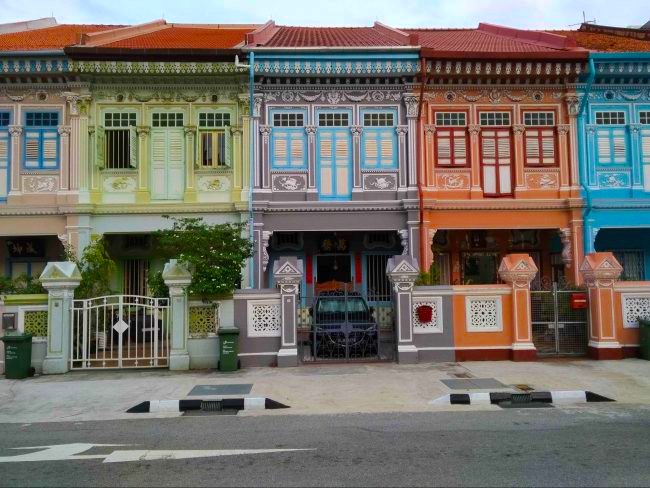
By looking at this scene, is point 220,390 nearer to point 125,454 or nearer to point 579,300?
point 125,454

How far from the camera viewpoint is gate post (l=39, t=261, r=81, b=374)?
11.4 metres

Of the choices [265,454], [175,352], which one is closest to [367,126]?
[175,352]

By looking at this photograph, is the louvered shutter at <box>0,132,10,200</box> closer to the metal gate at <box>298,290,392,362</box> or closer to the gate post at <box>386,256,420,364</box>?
the metal gate at <box>298,290,392,362</box>

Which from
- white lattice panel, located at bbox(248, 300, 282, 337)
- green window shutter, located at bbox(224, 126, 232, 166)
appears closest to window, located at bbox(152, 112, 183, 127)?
green window shutter, located at bbox(224, 126, 232, 166)

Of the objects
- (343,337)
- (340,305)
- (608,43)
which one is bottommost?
(343,337)

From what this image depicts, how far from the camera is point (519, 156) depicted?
1652cm

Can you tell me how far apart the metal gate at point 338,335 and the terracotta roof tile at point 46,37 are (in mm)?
10410

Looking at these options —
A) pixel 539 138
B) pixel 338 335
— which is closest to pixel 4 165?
pixel 338 335

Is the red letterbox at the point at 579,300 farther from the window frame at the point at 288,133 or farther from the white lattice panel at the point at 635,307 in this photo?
the window frame at the point at 288,133

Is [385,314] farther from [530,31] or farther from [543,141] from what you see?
[530,31]

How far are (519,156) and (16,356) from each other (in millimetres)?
13389

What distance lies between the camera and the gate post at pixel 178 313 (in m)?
11.5

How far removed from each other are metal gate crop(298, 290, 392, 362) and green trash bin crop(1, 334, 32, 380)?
5301mm

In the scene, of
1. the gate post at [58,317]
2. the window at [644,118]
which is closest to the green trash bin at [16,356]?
the gate post at [58,317]
